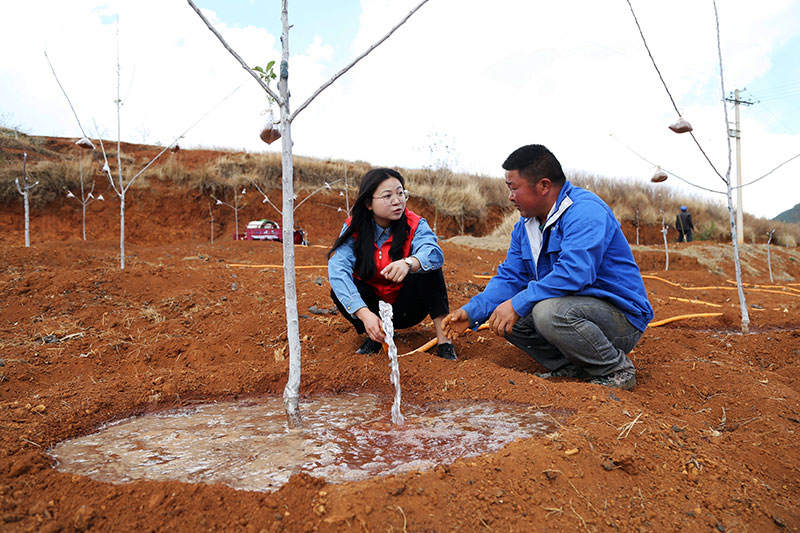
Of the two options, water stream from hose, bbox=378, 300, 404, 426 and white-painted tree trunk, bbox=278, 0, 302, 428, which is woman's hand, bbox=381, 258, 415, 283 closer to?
water stream from hose, bbox=378, 300, 404, 426

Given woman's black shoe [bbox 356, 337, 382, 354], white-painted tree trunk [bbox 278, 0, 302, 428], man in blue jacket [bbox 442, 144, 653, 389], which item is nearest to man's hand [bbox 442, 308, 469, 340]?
man in blue jacket [bbox 442, 144, 653, 389]

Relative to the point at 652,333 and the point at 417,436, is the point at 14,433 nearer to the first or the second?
the point at 417,436

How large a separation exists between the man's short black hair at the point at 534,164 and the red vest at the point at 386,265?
2.24 feet

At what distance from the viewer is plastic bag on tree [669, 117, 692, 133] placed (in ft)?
12.2

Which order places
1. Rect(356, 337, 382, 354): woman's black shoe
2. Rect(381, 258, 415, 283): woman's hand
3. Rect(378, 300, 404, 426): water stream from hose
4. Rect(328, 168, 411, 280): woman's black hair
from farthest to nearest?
Rect(356, 337, 382, 354): woman's black shoe → Rect(328, 168, 411, 280): woman's black hair → Rect(381, 258, 415, 283): woman's hand → Rect(378, 300, 404, 426): water stream from hose

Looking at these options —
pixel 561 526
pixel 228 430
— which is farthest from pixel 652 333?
pixel 228 430

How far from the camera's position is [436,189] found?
59.5ft

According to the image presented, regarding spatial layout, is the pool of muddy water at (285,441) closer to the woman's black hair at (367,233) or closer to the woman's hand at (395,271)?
the woman's hand at (395,271)

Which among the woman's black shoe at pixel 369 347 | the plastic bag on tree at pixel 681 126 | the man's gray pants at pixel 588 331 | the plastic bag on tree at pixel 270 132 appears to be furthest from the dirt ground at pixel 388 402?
the plastic bag on tree at pixel 681 126

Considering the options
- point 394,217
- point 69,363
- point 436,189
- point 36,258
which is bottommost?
point 69,363

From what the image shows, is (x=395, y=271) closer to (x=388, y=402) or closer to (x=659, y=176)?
(x=388, y=402)

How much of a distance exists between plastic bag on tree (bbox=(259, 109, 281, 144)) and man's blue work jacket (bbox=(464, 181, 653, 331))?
53.3 inches

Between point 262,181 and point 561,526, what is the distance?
17638 millimetres

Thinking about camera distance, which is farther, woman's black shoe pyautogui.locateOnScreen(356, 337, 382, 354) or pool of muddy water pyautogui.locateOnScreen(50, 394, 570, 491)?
woman's black shoe pyautogui.locateOnScreen(356, 337, 382, 354)
